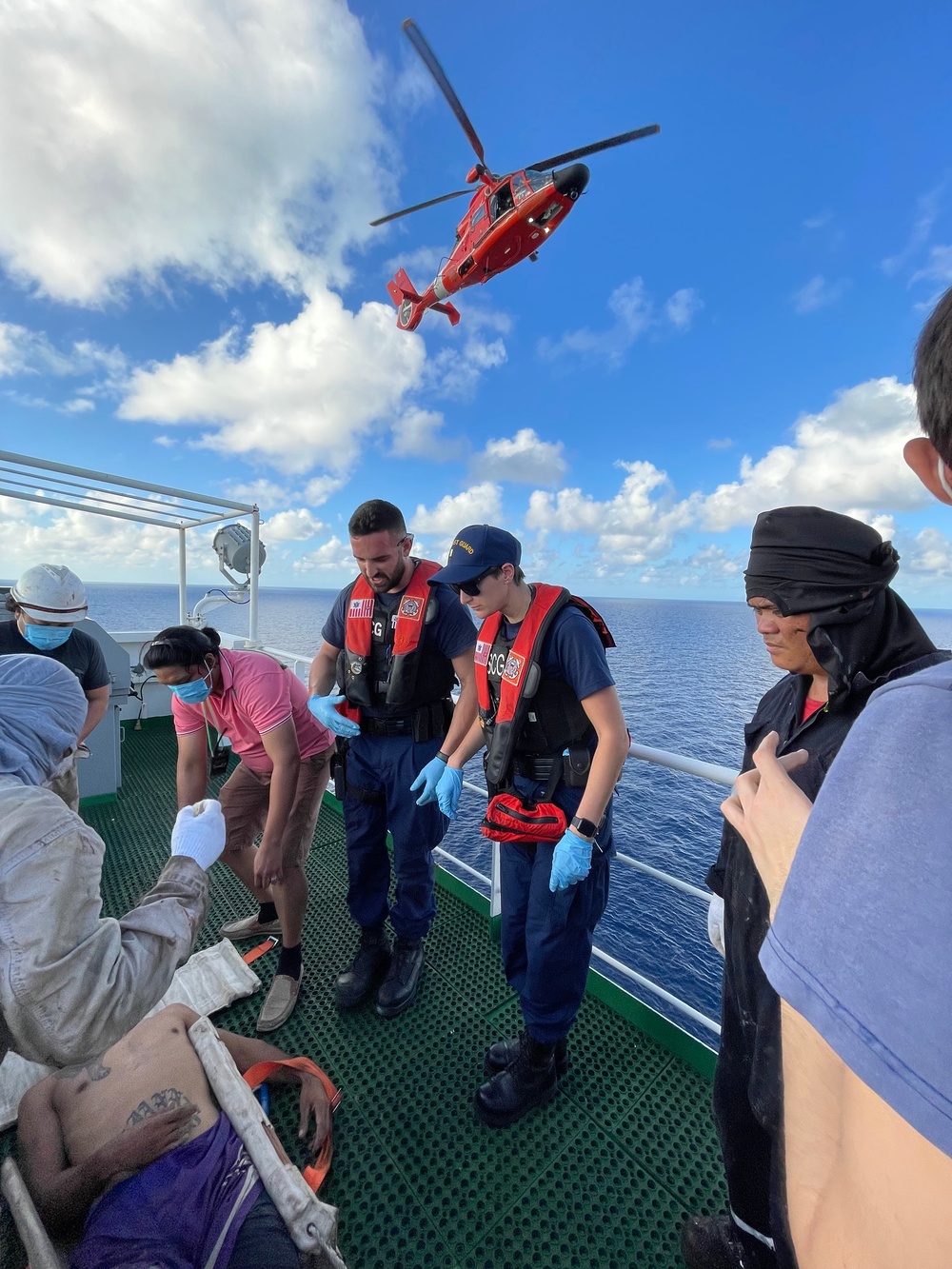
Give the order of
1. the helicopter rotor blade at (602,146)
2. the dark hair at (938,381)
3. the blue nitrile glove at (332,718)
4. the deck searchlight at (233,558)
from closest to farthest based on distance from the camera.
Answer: the dark hair at (938,381), the blue nitrile glove at (332,718), the deck searchlight at (233,558), the helicopter rotor blade at (602,146)

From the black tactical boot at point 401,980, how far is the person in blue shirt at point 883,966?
7.48ft

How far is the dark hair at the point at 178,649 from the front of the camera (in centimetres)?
220

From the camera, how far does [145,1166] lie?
1.35 meters

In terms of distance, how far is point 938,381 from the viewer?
44 centimetres

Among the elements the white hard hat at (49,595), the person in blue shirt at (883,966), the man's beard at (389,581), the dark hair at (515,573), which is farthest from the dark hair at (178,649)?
the person in blue shirt at (883,966)

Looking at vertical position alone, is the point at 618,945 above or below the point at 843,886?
below

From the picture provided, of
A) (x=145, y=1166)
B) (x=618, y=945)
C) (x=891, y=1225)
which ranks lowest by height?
(x=618, y=945)

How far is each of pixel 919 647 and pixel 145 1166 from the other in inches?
92.4

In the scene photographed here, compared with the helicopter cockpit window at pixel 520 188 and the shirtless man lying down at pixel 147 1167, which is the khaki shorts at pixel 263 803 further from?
the helicopter cockpit window at pixel 520 188

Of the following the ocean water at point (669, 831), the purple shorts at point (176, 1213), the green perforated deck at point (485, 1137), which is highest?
the purple shorts at point (176, 1213)

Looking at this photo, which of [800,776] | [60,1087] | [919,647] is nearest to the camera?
[800,776]

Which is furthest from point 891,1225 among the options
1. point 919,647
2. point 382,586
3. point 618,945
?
point 618,945

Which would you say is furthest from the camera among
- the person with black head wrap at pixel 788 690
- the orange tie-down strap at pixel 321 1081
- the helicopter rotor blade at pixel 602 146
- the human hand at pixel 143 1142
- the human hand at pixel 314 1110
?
the helicopter rotor blade at pixel 602 146

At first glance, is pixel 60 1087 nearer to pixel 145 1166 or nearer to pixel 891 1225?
pixel 145 1166
